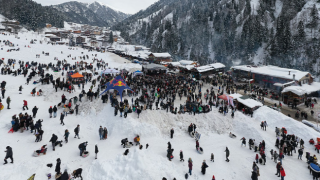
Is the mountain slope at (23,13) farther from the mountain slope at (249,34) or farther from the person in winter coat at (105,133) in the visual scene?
the person in winter coat at (105,133)

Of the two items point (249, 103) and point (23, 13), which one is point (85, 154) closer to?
point (249, 103)

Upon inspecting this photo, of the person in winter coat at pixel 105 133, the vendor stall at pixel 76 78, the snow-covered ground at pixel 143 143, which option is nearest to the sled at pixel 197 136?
the snow-covered ground at pixel 143 143

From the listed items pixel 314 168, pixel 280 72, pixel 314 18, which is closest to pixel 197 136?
pixel 314 168

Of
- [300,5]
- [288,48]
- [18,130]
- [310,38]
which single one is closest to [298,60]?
[288,48]

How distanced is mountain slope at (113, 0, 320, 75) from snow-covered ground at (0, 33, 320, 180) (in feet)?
186

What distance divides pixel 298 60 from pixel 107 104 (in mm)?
73001

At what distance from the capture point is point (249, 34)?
78.9m

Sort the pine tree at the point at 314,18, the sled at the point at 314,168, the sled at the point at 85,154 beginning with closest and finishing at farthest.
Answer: the sled at the point at 85,154 → the sled at the point at 314,168 → the pine tree at the point at 314,18

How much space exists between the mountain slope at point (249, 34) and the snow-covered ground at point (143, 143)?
56.8 meters

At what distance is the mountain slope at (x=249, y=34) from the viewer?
63281 mm

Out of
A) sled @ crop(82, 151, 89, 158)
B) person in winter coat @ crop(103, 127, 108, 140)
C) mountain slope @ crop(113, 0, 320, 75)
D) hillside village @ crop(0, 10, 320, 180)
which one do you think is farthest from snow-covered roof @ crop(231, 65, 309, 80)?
sled @ crop(82, 151, 89, 158)

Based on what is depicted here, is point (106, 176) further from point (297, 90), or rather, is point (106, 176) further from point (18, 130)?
point (297, 90)

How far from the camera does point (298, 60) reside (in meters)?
62.9

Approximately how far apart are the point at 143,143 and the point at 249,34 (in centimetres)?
8280
